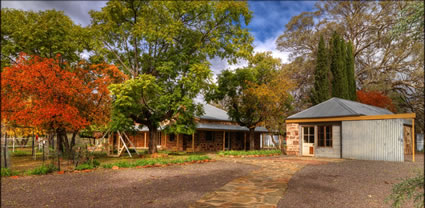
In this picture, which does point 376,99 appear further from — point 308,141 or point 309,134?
point 308,141

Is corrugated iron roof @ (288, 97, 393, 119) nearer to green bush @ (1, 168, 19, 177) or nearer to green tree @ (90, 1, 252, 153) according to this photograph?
green tree @ (90, 1, 252, 153)

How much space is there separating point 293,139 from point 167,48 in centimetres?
1099

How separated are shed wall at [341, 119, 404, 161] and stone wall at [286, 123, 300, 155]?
125 inches

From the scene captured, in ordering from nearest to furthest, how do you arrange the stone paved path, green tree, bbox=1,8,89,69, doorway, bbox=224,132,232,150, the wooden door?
the stone paved path, green tree, bbox=1,8,89,69, the wooden door, doorway, bbox=224,132,232,150

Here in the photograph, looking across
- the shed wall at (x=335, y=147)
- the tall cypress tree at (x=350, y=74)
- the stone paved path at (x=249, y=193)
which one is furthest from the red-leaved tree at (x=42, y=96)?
the tall cypress tree at (x=350, y=74)

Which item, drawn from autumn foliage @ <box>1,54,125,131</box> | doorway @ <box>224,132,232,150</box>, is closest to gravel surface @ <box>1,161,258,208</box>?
autumn foliage @ <box>1,54,125,131</box>

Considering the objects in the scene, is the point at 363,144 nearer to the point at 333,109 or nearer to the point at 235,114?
the point at 333,109

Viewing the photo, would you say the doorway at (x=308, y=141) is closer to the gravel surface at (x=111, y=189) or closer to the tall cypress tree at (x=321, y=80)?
the tall cypress tree at (x=321, y=80)

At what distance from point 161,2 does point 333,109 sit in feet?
42.9

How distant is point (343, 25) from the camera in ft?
111

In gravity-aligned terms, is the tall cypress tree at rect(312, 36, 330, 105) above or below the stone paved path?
above

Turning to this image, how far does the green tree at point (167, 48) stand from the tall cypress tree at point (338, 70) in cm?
1327

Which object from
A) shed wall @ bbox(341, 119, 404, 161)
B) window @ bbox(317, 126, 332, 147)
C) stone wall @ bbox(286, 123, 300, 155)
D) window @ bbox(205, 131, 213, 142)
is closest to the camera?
shed wall @ bbox(341, 119, 404, 161)

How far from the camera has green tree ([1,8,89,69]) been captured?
15.8 m
